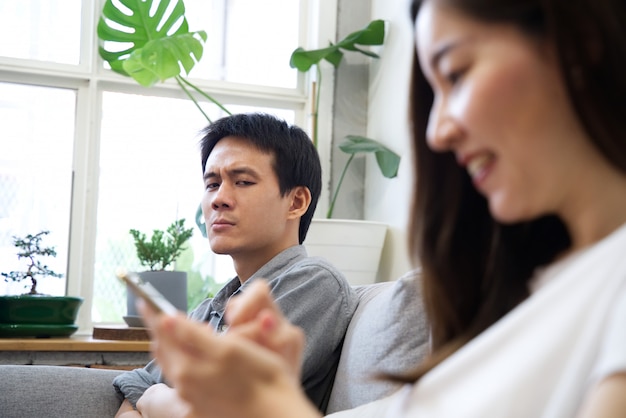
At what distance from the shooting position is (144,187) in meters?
3.10

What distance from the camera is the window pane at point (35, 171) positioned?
9.60 ft

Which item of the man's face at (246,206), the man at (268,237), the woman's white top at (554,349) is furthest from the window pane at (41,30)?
the woman's white top at (554,349)

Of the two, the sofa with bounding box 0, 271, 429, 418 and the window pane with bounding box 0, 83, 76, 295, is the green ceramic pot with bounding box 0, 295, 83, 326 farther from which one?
the sofa with bounding box 0, 271, 429, 418

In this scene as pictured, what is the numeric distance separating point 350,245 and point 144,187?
854 mm

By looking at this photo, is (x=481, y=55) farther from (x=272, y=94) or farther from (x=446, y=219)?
(x=272, y=94)

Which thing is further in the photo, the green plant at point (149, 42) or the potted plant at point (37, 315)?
the green plant at point (149, 42)

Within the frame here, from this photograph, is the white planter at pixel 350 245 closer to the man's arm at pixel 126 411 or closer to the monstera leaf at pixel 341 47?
the monstera leaf at pixel 341 47

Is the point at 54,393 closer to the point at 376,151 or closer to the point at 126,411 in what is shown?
the point at 126,411

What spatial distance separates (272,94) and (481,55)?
266cm

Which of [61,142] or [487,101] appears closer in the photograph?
[487,101]

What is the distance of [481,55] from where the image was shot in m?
0.63

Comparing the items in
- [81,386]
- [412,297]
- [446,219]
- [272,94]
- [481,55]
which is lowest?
[81,386]

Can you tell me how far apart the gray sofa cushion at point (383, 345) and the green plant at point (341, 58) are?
4.32 ft

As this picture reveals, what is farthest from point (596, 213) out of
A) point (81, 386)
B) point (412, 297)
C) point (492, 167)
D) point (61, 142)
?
point (61, 142)
